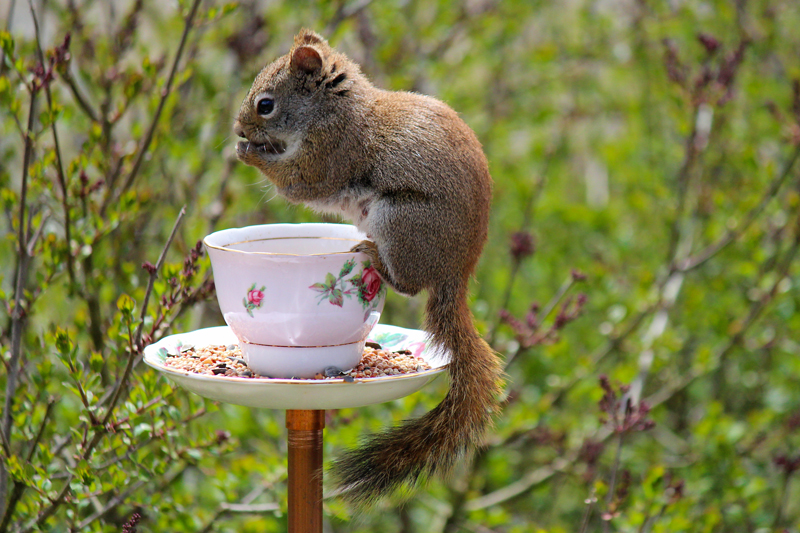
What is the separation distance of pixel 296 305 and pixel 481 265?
1279 millimetres

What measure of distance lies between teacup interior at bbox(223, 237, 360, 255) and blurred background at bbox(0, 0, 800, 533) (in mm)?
66

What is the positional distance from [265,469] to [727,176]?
2.03 meters

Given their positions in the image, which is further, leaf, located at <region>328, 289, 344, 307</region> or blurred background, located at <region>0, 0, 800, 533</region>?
blurred background, located at <region>0, 0, 800, 533</region>

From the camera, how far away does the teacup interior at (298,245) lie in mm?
1014

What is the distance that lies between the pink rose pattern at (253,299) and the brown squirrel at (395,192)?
0.47ft

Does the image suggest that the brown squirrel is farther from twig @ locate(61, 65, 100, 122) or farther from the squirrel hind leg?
twig @ locate(61, 65, 100, 122)

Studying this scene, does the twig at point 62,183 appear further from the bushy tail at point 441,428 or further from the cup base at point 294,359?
the bushy tail at point 441,428

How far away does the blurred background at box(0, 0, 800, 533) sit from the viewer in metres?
1.17

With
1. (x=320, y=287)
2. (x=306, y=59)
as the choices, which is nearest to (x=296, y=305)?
(x=320, y=287)

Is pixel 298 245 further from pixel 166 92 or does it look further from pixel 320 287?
pixel 166 92

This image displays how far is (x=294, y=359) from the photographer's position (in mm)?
930

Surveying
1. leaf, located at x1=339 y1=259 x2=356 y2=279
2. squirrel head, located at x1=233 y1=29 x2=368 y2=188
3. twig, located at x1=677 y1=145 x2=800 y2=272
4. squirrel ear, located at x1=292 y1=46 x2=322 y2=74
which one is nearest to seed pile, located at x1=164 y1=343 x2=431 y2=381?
leaf, located at x1=339 y1=259 x2=356 y2=279

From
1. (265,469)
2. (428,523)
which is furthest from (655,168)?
(265,469)

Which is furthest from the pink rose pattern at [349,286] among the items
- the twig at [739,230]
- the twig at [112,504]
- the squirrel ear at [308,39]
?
the twig at [739,230]
